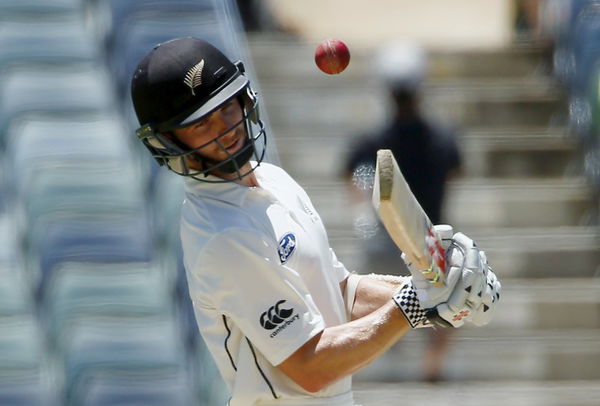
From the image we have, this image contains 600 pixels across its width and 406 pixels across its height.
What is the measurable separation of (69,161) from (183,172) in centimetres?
243

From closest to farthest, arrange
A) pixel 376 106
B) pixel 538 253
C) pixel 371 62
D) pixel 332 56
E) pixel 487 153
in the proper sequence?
pixel 332 56
pixel 538 253
pixel 487 153
pixel 376 106
pixel 371 62

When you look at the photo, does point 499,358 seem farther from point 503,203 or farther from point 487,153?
point 487,153

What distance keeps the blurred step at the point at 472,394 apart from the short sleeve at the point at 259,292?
286cm

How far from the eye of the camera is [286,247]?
2680mm

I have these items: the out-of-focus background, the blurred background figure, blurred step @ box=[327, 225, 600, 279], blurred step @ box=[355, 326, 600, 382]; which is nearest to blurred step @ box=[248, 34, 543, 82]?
the out-of-focus background

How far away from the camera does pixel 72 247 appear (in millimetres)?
4809

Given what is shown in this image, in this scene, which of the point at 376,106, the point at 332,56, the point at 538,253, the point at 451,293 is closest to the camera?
the point at 451,293

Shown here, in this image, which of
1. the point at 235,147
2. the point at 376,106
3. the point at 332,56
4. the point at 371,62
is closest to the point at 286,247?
the point at 235,147

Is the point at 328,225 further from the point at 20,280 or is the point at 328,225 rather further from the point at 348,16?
the point at 348,16

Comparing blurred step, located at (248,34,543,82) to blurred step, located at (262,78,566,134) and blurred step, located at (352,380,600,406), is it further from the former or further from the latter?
blurred step, located at (352,380,600,406)

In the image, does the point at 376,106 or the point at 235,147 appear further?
the point at 376,106

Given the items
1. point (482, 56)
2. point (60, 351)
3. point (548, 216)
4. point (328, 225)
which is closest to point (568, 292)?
point (548, 216)

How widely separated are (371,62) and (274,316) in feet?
15.0

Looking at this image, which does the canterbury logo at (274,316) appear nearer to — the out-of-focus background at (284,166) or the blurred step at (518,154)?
→ the out-of-focus background at (284,166)
